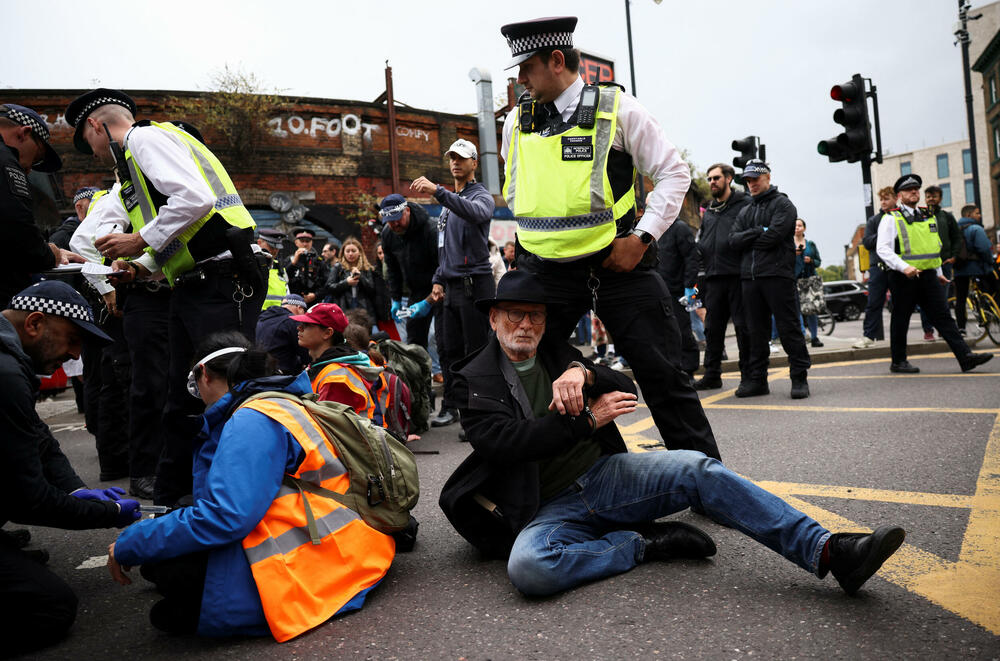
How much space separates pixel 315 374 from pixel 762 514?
2.98 meters

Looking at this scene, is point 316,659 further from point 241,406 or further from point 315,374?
point 315,374

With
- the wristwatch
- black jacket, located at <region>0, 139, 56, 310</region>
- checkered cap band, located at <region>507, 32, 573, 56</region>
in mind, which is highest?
checkered cap band, located at <region>507, 32, 573, 56</region>

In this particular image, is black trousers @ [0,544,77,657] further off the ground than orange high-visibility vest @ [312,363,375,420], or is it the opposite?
orange high-visibility vest @ [312,363,375,420]

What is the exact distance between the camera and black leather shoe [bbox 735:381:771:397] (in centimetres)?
717

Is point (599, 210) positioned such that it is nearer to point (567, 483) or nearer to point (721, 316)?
point (567, 483)

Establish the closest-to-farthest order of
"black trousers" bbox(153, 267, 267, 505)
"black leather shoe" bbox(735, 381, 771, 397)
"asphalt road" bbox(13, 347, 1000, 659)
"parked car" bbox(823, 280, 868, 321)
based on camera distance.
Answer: "asphalt road" bbox(13, 347, 1000, 659) → "black trousers" bbox(153, 267, 267, 505) → "black leather shoe" bbox(735, 381, 771, 397) → "parked car" bbox(823, 280, 868, 321)

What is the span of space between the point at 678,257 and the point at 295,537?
23.7ft

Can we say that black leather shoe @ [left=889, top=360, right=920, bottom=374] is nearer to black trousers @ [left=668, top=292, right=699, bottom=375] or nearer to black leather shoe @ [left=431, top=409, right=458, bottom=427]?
black trousers @ [left=668, top=292, right=699, bottom=375]

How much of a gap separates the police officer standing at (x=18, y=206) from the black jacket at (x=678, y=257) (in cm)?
657

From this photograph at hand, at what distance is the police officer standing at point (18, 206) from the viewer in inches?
139

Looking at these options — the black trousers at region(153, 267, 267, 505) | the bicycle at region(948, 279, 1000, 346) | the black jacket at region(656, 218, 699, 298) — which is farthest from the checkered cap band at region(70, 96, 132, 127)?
the bicycle at region(948, 279, 1000, 346)

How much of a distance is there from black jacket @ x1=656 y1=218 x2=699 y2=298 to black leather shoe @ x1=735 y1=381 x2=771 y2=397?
1931mm

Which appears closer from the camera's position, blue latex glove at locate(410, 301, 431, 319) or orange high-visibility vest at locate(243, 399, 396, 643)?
orange high-visibility vest at locate(243, 399, 396, 643)

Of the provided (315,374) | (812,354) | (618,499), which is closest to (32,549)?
(315,374)
